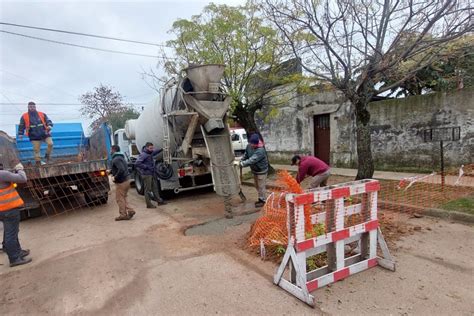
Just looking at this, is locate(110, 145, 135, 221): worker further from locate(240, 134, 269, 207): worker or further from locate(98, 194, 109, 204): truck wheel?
locate(240, 134, 269, 207): worker

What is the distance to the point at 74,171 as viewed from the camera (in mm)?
7016

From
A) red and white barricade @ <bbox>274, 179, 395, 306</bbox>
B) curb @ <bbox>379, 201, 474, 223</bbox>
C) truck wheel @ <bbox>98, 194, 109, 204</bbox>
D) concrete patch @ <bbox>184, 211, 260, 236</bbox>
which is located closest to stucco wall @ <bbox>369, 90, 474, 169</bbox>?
curb @ <bbox>379, 201, 474, 223</bbox>

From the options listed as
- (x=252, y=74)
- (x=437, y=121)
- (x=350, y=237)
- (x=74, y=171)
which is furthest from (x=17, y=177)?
(x=437, y=121)

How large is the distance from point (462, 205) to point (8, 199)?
770cm

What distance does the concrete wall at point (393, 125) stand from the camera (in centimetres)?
821

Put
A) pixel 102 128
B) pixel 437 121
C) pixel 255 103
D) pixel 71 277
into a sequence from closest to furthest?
pixel 71 277 → pixel 437 121 → pixel 102 128 → pixel 255 103

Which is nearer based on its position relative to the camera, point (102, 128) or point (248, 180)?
point (102, 128)

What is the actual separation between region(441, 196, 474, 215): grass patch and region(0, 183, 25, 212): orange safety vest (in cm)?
730

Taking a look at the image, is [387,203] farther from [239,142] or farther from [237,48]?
[239,142]

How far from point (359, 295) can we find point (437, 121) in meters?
7.66

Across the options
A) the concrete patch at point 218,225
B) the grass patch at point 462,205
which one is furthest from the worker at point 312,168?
the grass patch at point 462,205

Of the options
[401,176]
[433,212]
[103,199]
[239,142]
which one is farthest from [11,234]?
[239,142]

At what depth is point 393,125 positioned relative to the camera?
9680 mm

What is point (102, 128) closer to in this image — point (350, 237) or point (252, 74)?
point (252, 74)
